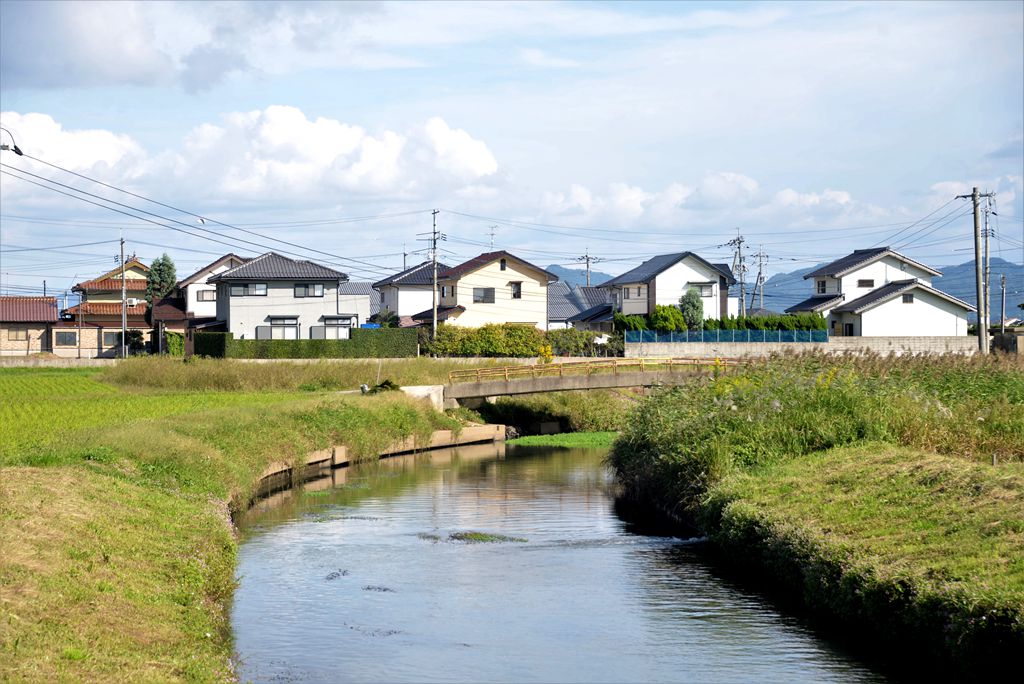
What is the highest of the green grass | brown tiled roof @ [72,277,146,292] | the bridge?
brown tiled roof @ [72,277,146,292]

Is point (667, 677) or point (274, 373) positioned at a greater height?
point (274, 373)

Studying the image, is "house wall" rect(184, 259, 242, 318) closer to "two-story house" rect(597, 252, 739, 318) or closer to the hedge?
the hedge

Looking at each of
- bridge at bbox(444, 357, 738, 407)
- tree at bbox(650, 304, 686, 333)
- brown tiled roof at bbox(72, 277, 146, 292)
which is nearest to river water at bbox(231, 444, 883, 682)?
bridge at bbox(444, 357, 738, 407)

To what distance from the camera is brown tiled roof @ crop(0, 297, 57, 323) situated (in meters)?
88.5

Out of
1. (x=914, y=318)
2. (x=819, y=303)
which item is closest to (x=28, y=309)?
(x=819, y=303)

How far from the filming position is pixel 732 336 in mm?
73812

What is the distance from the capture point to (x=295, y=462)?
36500mm

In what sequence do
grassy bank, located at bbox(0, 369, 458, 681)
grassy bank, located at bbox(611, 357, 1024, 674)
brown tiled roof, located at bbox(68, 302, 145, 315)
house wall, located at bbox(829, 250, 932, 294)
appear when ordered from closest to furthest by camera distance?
grassy bank, located at bbox(0, 369, 458, 681), grassy bank, located at bbox(611, 357, 1024, 674), house wall, located at bbox(829, 250, 932, 294), brown tiled roof, located at bbox(68, 302, 145, 315)

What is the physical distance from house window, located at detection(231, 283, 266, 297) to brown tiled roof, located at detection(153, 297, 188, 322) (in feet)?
54.3

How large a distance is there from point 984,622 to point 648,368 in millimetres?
40455

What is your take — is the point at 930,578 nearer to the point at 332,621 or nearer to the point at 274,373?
the point at 332,621

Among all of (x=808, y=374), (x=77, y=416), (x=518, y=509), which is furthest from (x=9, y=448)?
(x=808, y=374)

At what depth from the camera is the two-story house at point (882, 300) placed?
76812mm

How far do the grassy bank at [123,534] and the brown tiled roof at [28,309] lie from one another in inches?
2127
